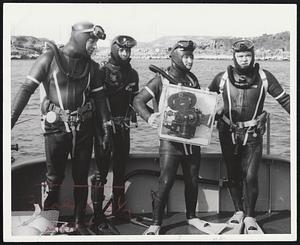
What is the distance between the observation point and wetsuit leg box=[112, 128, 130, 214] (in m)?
5.94

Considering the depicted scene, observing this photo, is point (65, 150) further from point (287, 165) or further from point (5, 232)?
point (287, 165)

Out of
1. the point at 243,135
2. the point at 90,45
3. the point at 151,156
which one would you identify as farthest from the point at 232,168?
the point at 90,45

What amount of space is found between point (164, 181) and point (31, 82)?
144 cm

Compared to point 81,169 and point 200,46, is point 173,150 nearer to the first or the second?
point 81,169

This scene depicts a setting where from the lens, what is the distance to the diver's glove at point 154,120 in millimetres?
5898

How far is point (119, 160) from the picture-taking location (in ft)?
19.5

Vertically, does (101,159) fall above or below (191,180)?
above

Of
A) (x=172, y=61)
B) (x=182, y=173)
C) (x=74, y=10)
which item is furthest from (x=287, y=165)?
(x=74, y=10)

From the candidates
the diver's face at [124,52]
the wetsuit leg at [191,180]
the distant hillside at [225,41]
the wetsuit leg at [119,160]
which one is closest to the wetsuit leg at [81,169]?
the wetsuit leg at [119,160]

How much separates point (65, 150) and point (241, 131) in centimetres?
157

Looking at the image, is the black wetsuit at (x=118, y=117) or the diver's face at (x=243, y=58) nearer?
the black wetsuit at (x=118, y=117)

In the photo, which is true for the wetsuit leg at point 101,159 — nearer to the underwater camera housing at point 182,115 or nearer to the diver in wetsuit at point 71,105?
the diver in wetsuit at point 71,105

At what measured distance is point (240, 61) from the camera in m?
6.02

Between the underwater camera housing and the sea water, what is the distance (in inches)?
6.4
